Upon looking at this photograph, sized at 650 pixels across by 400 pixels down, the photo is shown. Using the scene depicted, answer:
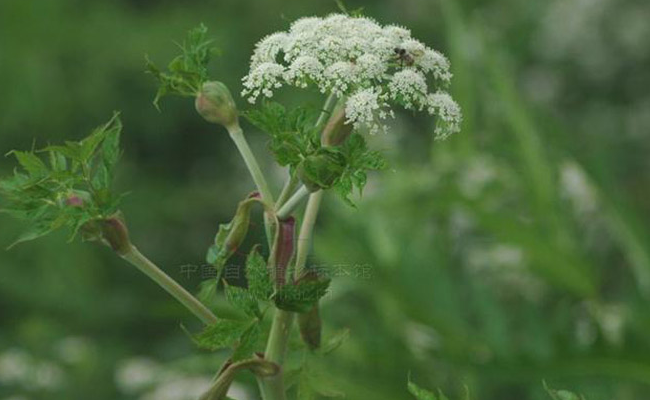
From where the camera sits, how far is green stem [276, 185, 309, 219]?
886mm

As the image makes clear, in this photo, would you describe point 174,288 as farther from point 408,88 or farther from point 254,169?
point 408,88

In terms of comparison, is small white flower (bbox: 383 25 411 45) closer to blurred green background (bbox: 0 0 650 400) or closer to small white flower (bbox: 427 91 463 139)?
small white flower (bbox: 427 91 463 139)

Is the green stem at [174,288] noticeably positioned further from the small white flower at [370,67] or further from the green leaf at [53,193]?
the small white flower at [370,67]

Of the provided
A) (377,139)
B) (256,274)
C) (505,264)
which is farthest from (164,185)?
(256,274)

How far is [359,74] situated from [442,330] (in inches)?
53.3

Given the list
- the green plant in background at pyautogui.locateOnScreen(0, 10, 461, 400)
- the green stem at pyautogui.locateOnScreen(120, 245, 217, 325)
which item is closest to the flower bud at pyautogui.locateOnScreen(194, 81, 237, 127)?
the green plant in background at pyautogui.locateOnScreen(0, 10, 461, 400)

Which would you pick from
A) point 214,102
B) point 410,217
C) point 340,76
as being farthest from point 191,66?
point 410,217

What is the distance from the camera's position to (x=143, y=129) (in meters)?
4.91

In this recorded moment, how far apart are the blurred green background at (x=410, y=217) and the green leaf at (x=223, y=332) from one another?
0.40 feet

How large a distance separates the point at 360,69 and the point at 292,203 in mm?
104

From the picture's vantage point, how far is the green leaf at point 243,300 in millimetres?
900

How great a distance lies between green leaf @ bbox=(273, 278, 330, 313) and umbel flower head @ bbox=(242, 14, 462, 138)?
4.3 inches

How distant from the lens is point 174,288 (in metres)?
0.91

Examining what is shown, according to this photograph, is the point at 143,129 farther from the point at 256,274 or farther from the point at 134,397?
the point at 256,274
